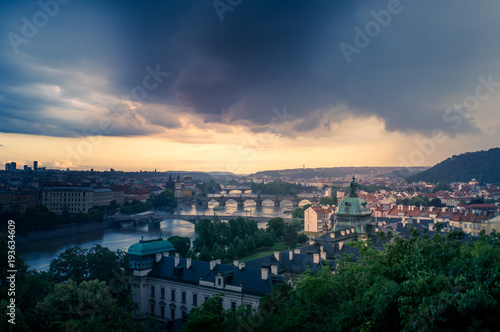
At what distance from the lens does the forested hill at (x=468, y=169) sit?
125 m

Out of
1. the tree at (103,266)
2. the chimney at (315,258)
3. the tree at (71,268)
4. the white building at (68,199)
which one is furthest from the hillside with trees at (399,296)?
the white building at (68,199)

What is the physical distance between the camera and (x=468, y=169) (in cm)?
13212

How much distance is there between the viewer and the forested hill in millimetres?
125438

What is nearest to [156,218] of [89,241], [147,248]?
[89,241]

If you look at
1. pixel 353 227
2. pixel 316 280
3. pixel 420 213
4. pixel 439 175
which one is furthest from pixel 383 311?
pixel 439 175

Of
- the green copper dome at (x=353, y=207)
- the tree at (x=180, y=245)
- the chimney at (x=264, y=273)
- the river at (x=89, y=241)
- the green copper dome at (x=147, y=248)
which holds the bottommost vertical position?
the river at (x=89, y=241)

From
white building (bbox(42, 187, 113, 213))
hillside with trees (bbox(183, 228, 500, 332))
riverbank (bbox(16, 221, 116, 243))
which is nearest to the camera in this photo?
hillside with trees (bbox(183, 228, 500, 332))

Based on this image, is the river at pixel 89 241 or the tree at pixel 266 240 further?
the tree at pixel 266 240

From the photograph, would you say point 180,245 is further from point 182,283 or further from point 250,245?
point 182,283

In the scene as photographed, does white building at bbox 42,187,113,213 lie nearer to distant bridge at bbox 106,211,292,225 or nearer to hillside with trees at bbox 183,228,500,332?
distant bridge at bbox 106,211,292,225

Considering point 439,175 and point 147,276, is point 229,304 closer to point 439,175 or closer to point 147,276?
point 147,276

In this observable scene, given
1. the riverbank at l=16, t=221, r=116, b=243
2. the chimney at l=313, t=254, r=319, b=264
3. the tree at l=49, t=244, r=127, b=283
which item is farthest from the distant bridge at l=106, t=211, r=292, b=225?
the chimney at l=313, t=254, r=319, b=264

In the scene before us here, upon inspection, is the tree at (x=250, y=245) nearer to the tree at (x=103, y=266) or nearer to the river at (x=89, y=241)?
the river at (x=89, y=241)

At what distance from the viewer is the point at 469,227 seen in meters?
47.0
